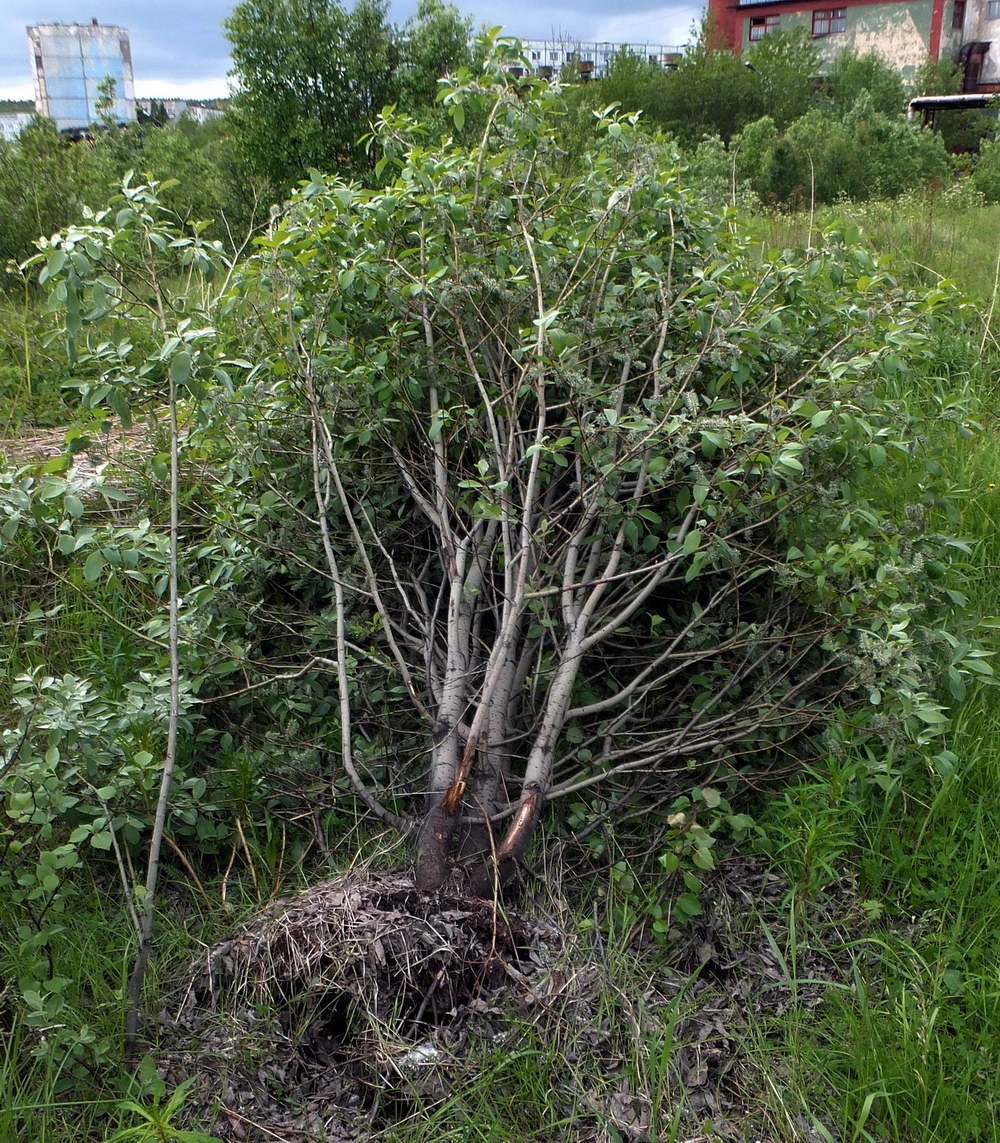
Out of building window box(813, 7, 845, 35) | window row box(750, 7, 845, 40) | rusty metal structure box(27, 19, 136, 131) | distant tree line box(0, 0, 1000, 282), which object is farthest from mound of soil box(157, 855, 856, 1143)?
building window box(813, 7, 845, 35)

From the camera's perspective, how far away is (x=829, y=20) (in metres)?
51.6

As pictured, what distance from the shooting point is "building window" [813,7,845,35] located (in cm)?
5119

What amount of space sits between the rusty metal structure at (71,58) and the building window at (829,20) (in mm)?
36952

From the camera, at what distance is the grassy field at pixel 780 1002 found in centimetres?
206

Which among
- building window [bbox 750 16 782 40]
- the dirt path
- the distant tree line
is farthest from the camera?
building window [bbox 750 16 782 40]

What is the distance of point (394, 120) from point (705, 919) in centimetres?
278

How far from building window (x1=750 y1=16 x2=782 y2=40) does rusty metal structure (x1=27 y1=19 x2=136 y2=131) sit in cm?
3374

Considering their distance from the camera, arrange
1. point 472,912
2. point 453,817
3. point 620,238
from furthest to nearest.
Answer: point 620,238
point 453,817
point 472,912

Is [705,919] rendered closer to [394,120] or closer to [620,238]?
[620,238]

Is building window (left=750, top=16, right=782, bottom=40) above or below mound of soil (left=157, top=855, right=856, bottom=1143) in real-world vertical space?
above

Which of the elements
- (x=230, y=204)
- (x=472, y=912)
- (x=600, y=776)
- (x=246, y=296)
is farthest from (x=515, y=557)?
(x=230, y=204)

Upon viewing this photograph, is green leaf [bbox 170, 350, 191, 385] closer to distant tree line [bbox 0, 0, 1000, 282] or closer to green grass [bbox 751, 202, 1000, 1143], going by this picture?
green grass [bbox 751, 202, 1000, 1143]

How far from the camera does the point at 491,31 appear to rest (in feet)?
10.1

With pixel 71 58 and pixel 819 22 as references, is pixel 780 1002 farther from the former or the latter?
pixel 71 58
